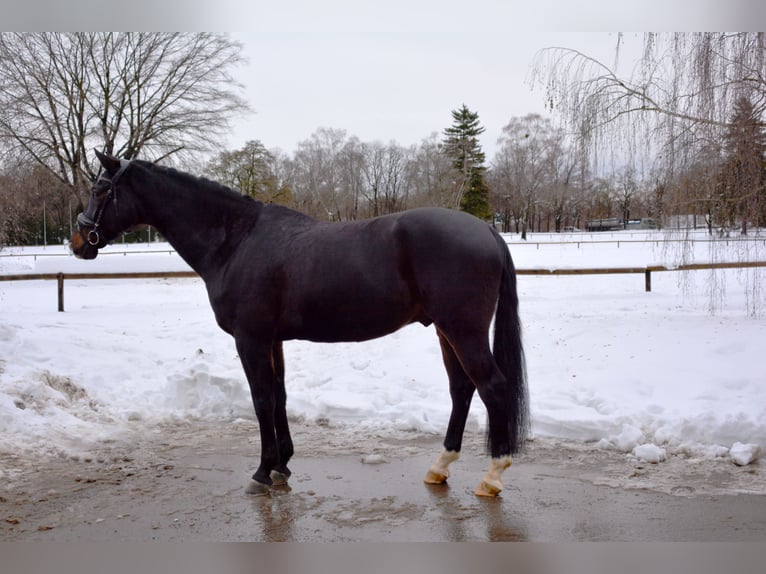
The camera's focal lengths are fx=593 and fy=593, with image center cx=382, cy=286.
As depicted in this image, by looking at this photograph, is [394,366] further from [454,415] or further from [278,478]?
[278,478]

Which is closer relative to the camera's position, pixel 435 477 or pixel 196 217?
pixel 435 477

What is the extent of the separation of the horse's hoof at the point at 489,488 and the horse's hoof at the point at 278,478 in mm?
1086

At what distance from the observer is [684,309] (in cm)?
595

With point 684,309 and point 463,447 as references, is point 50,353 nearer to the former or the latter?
point 463,447

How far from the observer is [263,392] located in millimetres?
3305

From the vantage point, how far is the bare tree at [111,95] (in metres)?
4.54

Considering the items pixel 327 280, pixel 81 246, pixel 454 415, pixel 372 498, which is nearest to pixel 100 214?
pixel 81 246

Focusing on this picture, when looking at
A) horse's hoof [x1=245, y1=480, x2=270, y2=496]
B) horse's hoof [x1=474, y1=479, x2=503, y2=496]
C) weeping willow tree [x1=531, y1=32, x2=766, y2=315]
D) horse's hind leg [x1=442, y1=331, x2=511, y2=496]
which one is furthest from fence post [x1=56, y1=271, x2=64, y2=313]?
weeping willow tree [x1=531, y1=32, x2=766, y2=315]

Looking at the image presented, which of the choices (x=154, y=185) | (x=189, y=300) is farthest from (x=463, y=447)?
(x=189, y=300)

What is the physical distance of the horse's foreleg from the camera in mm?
3283

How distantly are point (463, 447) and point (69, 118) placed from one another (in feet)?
14.2

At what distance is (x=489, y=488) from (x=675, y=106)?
329 cm

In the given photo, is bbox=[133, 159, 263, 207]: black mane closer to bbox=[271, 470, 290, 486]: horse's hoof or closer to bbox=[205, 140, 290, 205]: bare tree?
bbox=[205, 140, 290, 205]: bare tree
